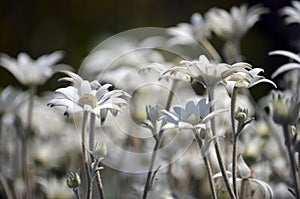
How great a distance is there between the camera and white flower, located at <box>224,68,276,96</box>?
39.3 inches

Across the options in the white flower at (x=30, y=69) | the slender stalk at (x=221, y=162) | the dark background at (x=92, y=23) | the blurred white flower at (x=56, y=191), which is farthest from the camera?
the dark background at (x=92, y=23)

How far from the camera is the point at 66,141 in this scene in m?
1.85

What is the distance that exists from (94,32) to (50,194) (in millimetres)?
2557

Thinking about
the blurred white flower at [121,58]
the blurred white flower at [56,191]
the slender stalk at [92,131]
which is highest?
the blurred white flower at [121,58]

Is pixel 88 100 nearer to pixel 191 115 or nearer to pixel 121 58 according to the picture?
pixel 191 115

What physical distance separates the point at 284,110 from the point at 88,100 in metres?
0.33

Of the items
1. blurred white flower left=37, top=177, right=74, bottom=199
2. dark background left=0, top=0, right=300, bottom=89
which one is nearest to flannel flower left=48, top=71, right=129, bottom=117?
blurred white flower left=37, top=177, right=74, bottom=199

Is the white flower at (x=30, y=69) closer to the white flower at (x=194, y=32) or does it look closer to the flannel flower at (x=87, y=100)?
the white flower at (x=194, y=32)

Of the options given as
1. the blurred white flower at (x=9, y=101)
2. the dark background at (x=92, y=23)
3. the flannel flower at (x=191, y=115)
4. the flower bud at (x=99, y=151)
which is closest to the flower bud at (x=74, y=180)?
the flower bud at (x=99, y=151)

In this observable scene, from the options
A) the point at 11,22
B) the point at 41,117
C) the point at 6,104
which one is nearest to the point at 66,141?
the point at 41,117

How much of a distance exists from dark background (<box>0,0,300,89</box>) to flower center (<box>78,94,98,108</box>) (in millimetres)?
2581

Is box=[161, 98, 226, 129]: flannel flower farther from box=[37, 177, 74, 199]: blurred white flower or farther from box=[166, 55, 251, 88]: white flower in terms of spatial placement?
box=[37, 177, 74, 199]: blurred white flower

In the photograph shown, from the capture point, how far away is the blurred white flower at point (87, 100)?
3.31 ft

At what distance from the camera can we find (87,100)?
3.39 ft
